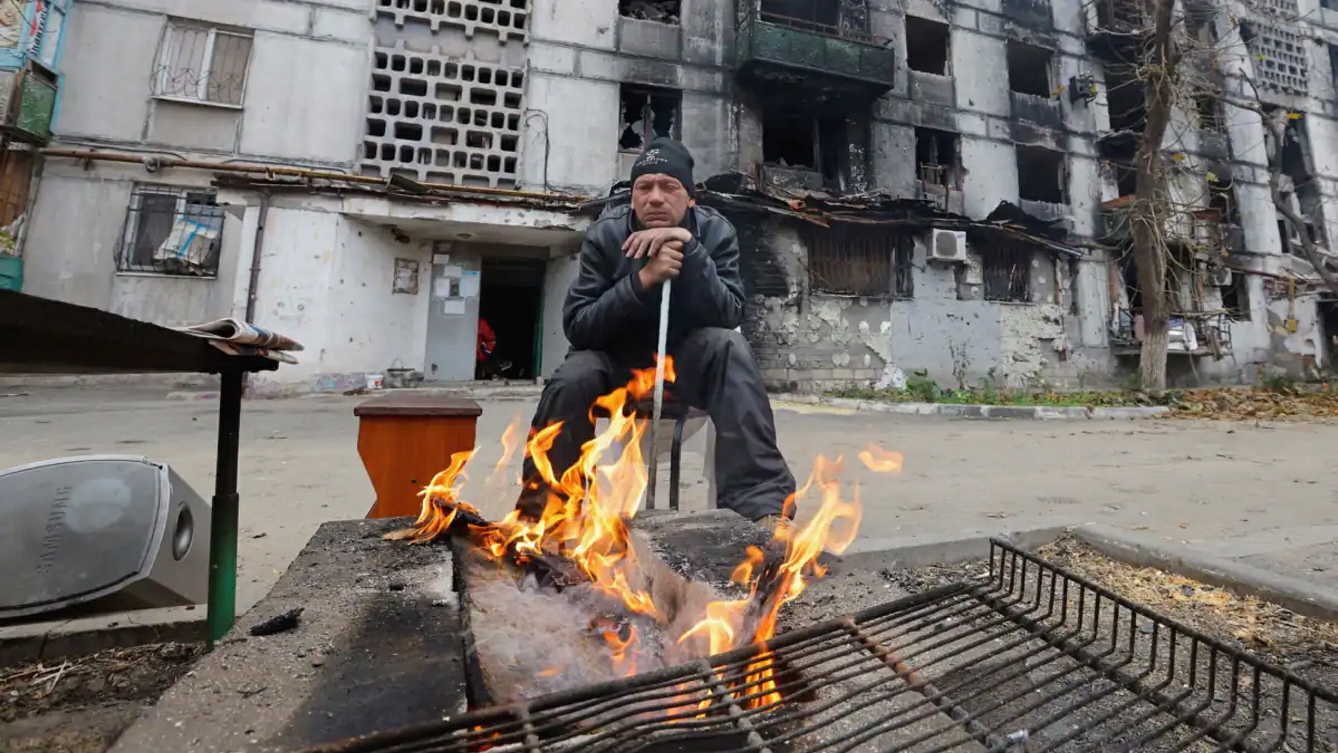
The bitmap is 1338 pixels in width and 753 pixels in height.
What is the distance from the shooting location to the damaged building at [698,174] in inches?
416

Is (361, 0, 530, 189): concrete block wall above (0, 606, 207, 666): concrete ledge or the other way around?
above

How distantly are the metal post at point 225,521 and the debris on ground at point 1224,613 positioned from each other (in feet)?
8.59

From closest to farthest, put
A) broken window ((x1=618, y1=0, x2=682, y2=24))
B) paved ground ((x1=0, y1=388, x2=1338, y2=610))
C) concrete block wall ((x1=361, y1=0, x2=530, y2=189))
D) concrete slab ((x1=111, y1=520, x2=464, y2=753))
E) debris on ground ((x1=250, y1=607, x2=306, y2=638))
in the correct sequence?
concrete slab ((x1=111, y1=520, x2=464, y2=753))
debris on ground ((x1=250, y1=607, x2=306, y2=638))
paved ground ((x1=0, y1=388, x2=1338, y2=610))
concrete block wall ((x1=361, y1=0, x2=530, y2=189))
broken window ((x1=618, y1=0, x2=682, y2=24))

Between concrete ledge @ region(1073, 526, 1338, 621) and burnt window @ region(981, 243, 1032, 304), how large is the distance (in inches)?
531

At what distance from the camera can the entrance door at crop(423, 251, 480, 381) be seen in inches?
468

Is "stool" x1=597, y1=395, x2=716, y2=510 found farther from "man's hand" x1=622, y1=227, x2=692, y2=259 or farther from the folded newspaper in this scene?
the folded newspaper

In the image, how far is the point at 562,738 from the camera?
856mm

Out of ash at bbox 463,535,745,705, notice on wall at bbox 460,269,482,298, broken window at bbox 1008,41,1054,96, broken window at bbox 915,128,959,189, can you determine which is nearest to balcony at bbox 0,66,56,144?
notice on wall at bbox 460,269,482,298

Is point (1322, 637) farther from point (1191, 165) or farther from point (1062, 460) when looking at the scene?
point (1191, 165)

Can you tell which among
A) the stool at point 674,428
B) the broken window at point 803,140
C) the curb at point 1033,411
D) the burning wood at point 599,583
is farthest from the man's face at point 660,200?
the broken window at point 803,140

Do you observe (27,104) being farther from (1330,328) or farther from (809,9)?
(1330,328)

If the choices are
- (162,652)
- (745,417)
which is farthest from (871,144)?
(162,652)

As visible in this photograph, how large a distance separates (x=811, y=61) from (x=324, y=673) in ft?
47.8

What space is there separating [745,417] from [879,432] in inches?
219
